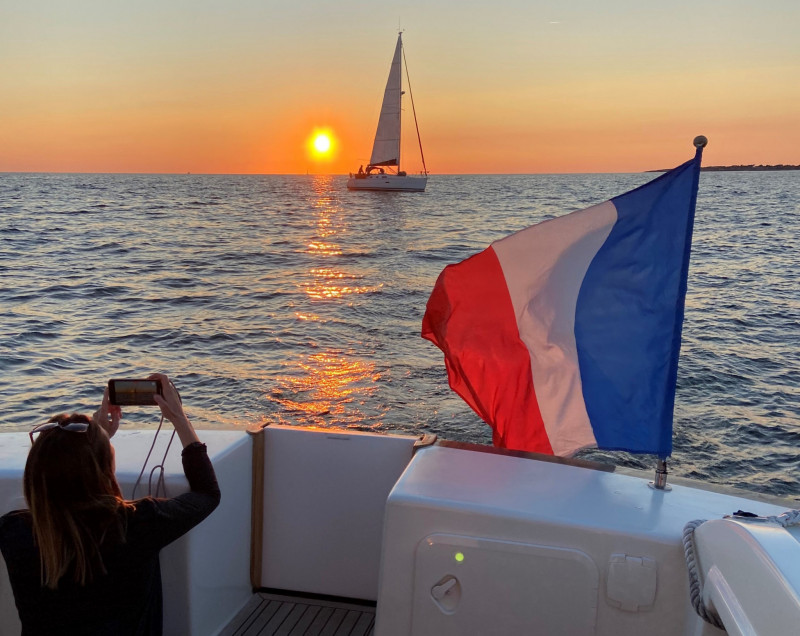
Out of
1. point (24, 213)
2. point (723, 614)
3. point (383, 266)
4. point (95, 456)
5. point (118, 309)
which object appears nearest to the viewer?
point (723, 614)

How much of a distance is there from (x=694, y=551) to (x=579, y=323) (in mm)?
968

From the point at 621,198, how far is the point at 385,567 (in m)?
1.51

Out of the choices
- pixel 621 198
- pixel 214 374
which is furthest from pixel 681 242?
pixel 214 374

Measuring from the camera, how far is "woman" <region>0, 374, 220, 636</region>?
6.26ft

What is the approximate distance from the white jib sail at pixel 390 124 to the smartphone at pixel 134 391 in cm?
6070

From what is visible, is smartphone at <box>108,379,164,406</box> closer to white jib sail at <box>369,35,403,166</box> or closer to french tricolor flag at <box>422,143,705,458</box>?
french tricolor flag at <box>422,143,705,458</box>

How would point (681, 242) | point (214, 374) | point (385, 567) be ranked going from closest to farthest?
point (385, 567) < point (681, 242) < point (214, 374)

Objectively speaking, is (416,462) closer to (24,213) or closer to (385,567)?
(385,567)

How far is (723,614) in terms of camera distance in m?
1.74

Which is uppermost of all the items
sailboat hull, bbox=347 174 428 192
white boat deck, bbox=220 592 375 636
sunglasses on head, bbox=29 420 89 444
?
sailboat hull, bbox=347 174 428 192

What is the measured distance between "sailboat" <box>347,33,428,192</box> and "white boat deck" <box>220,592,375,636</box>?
197ft

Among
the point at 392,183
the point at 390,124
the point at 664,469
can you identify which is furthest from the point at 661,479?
the point at 392,183

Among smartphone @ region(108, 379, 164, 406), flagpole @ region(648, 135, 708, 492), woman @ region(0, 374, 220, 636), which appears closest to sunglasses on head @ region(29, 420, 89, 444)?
woman @ region(0, 374, 220, 636)

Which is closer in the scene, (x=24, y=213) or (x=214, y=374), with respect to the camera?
(x=214, y=374)
